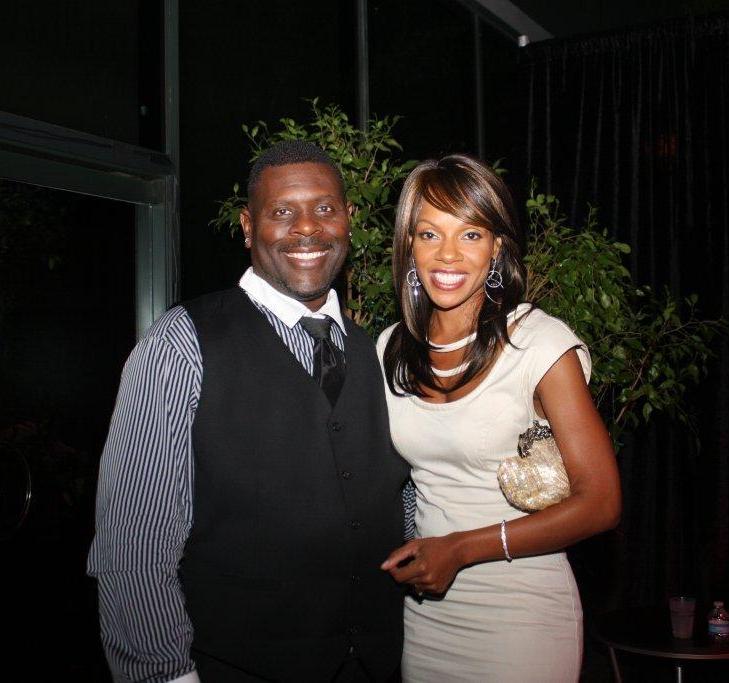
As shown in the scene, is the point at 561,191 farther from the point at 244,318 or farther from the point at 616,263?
the point at 244,318

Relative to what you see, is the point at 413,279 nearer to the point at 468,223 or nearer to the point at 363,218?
the point at 468,223

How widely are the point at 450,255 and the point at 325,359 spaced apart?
354 millimetres

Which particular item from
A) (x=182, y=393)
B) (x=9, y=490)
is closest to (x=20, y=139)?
(x=9, y=490)

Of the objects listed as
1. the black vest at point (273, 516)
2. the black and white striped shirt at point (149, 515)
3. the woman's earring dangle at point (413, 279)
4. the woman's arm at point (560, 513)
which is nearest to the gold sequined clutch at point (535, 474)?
the woman's arm at point (560, 513)

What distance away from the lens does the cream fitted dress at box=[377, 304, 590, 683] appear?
1793mm

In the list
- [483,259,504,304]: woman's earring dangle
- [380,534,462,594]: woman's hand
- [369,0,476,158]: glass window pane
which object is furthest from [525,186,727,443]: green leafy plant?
[380,534,462,594]: woman's hand

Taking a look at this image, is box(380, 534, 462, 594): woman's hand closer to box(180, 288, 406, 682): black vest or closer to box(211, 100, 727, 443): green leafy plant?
box(180, 288, 406, 682): black vest

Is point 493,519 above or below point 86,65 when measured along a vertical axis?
below

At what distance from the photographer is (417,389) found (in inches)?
74.5

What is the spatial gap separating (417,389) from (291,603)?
0.53m

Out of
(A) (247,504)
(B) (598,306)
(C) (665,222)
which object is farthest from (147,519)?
(C) (665,222)

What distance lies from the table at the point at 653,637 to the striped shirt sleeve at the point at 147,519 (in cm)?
204

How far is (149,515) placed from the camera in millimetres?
1493

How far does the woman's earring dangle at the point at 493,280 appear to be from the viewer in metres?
1.95
